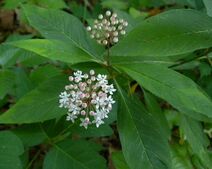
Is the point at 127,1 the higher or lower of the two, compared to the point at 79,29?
higher

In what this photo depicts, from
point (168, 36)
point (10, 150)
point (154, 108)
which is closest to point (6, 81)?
point (10, 150)

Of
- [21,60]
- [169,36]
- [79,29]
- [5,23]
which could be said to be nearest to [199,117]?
[169,36]

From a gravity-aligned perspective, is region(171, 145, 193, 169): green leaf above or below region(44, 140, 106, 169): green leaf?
below

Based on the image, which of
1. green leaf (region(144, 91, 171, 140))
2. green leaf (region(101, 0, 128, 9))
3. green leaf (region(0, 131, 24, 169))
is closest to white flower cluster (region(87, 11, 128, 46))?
green leaf (region(144, 91, 171, 140))

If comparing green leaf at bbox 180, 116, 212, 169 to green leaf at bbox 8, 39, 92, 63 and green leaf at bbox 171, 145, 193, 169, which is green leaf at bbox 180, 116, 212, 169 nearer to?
green leaf at bbox 171, 145, 193, 169

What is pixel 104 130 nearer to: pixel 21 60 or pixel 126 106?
pixel 126 106

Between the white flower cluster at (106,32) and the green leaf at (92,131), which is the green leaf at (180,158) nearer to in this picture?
the green leaf at (92,131)

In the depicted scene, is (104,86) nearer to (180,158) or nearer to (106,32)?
(106,32)
